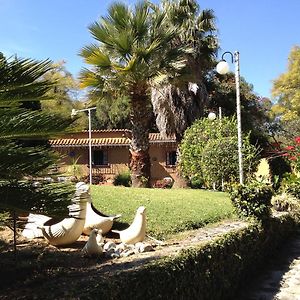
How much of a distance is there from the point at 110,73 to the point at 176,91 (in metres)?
4.93

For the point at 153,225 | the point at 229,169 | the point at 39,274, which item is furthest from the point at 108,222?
the point at 229,169

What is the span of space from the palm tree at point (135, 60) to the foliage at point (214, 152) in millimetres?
2053

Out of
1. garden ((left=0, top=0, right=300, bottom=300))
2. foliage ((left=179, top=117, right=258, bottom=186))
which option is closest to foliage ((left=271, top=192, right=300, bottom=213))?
garden ((left=0, top=0, right=300, bottom=300))

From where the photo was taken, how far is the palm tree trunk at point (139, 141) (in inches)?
656

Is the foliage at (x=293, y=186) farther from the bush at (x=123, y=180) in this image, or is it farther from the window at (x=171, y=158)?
the window at (x=171, y=158)

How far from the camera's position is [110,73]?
53.4 feet

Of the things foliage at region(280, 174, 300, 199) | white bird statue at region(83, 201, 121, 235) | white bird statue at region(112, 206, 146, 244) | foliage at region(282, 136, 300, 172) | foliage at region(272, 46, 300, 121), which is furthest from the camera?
foliage at region(272, 46, 300, 121)

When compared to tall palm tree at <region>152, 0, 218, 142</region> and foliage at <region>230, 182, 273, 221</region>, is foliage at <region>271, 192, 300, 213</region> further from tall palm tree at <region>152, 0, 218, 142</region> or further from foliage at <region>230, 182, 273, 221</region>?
tall palm tree at <region>152, 0, 218, 142</region>

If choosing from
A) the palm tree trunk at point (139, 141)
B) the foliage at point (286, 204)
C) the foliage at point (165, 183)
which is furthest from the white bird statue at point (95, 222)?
the foliage at point (165, 183)

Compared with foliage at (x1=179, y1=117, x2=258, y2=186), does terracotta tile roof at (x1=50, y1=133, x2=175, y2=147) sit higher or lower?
higher

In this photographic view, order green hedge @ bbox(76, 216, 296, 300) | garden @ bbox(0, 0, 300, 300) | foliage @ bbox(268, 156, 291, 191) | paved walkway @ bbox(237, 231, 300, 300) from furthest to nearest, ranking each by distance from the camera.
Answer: foliage @ bbox(268, 156, 291, 191) → paved walkway @ bbox(237, 231, 300, 300) → green hedge @ bbox(76, 216, 296, 300) → garden @ bbox(0, 0, 300, 300)

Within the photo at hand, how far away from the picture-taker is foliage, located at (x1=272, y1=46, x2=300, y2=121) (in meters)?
40.4

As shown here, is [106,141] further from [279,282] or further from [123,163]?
[279,282]

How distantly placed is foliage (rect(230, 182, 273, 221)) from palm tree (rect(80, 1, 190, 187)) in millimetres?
7394
